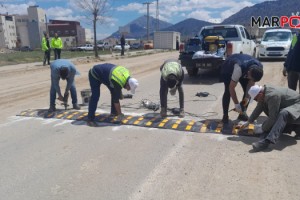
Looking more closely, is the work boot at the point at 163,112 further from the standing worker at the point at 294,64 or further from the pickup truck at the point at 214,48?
the pickup truck at the point at 214,48

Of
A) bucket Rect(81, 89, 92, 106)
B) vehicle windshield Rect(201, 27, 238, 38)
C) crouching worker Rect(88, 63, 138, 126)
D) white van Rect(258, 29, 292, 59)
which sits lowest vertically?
bucket Rect(81, 89, 92, 106)

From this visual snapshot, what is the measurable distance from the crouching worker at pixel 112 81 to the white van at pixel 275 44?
1195 centimetres

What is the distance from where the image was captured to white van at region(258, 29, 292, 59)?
605 inches

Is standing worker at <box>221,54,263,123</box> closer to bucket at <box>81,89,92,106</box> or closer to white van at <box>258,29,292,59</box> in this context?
bucket at <box>81,89,92,106</box>

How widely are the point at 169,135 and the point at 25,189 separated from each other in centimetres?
253

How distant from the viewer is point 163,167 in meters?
3.97

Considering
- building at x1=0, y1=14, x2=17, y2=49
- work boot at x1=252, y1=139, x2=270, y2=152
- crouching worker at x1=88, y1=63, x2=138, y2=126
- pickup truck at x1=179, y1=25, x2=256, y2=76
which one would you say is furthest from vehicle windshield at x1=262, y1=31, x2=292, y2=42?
building at x1=0, y1=14, x2=17, y2=49

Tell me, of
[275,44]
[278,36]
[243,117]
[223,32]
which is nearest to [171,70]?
[243,117]

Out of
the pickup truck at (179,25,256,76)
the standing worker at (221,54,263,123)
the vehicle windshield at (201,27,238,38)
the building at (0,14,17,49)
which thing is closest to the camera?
the standing worker at (221,54,263,123)

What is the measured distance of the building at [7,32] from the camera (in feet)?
Result: 283

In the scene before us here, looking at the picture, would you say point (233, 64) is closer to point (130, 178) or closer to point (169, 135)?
point (169, 135)

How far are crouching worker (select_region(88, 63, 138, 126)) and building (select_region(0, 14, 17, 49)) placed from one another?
89.7 meters

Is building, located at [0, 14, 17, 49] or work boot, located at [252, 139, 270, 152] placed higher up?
building, located at [0, 14, 17, 49]

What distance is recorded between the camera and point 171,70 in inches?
222
